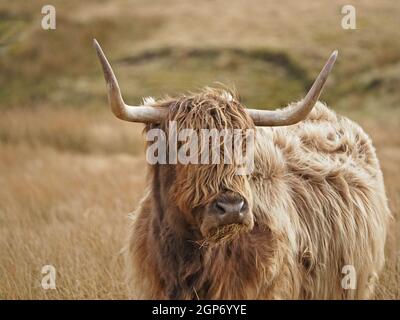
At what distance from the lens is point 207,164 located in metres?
4.56

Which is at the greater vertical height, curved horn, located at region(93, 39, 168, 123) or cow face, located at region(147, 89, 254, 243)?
curved horn, located at region(93, 39, 168, 123)

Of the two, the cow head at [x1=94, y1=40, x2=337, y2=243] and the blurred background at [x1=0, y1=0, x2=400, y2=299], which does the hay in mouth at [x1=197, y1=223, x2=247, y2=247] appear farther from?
the blurred background at [x1=0, y1=0, x2=400, y2=299]

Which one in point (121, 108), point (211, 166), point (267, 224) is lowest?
point (267, 224)

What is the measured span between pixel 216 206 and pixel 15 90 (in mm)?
22631

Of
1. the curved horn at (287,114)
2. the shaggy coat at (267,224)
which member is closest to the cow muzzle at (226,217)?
the shaggy coat at (267,224)

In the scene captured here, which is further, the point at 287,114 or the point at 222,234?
Result: the point at 287,114

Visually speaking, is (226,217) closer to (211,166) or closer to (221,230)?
(221,230)

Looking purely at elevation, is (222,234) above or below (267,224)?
below

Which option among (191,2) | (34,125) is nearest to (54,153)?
(34,125)

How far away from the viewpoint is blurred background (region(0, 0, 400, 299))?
7668 millimetres

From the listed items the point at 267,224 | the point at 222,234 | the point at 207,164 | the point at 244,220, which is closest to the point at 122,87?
the point at 267,224

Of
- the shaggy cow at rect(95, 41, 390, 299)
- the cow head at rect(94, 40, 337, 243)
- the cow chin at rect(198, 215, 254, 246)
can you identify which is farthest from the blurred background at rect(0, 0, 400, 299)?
the cow chin at rect(198, 215, 254, 246)

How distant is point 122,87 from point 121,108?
21.2 meters
